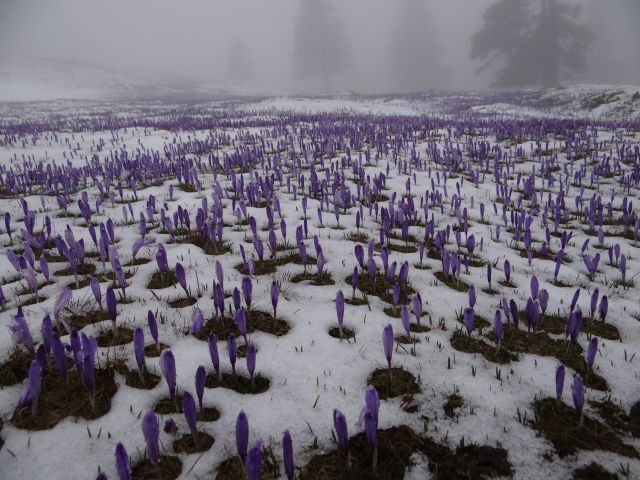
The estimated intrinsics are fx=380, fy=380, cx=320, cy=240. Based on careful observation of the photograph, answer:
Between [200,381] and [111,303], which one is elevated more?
[111,303]

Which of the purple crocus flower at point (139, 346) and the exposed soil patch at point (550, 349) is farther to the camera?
the exposed soil patch at point (550, 349)

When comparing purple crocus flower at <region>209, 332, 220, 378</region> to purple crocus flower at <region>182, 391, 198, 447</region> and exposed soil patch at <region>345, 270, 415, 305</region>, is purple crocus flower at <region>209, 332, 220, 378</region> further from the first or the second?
exposed soil patch at <region>345, 270, 415, 305</region>

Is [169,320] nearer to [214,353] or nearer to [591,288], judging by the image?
[214,353]

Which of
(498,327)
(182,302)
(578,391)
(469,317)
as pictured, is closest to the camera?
(578,391)

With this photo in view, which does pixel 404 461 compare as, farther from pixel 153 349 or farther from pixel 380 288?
pixel 380 288

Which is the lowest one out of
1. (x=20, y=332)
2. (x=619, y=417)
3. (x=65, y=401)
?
(x=619, y=417)

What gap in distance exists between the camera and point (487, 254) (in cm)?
471

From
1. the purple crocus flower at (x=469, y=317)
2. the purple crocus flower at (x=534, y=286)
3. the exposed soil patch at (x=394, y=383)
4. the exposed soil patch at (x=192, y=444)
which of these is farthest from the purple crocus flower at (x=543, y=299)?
the exposed soil patch at (x=192, y=444)

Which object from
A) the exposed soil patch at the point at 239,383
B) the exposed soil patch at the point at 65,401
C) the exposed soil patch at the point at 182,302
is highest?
the exposed soil patch at the point at 182,302

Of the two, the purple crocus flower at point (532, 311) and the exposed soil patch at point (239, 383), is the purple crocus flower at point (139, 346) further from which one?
the purple crocus flower at point (532, 311)

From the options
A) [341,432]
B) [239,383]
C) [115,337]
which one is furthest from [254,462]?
[115,337]

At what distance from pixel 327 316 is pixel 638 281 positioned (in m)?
3.32

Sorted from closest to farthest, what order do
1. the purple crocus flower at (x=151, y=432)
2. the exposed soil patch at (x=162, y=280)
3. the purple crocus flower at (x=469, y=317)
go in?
1. the purple crocus flower at (x=151, y=432)
2. the purple crocus flower at (x=469, y=317)
3. the exposed soil patch at (x=162, y=280)

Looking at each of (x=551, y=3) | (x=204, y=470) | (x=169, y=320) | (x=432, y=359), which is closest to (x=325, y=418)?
(x=204, y=470)
